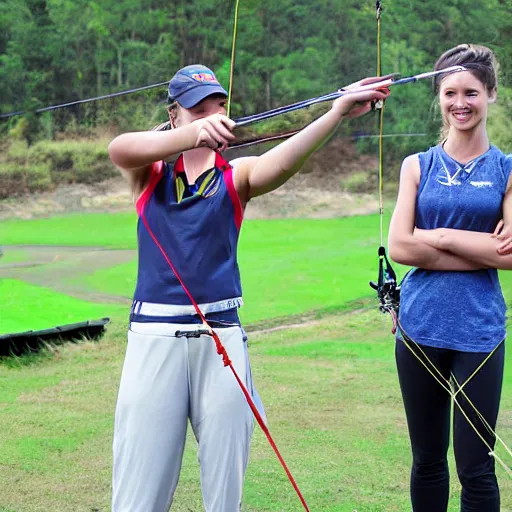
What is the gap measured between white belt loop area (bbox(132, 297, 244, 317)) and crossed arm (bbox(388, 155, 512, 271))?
0.61 meters

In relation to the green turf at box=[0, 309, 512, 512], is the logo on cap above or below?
above

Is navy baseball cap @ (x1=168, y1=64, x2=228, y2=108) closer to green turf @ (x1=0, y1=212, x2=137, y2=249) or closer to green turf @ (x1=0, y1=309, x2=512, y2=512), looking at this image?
green turf @ (x1=0, y1=309, x2=512, y2=512)

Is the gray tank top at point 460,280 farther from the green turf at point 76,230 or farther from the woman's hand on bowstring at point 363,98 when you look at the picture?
the green turf at point 76,230

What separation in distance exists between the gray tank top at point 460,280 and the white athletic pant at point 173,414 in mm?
580

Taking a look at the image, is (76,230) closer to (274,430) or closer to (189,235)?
(274,430)

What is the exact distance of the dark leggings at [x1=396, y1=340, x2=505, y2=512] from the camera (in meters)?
2.41

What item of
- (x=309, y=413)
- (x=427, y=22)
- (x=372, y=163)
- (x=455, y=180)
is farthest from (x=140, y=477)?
(x=372, y=163)

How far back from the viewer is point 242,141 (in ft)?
7.13

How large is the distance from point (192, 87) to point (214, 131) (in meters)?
0.22

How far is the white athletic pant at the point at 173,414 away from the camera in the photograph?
2105 millimetres

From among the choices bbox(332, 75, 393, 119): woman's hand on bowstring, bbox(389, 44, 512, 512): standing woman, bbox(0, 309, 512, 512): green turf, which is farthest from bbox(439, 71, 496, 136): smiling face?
bbox(0, 309, 512, 512): green turf

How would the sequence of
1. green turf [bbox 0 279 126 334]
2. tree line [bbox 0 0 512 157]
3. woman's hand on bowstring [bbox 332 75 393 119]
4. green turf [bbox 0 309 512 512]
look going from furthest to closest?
1. tree line [bbox 0 0 512 157]
2. green turf [bbox 0 279 126 334]
3. green turf [bbox 0 309 512 512]
4. woman's hand on bowstring [bbox 332 75 393 119]

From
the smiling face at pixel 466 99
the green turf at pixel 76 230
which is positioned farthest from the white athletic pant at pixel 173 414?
the green turf at pixel 76 230

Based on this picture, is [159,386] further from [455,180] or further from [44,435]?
[44,435]
